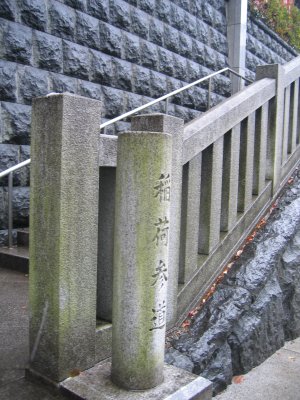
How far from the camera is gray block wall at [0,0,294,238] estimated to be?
5.15 m

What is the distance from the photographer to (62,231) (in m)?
2.30

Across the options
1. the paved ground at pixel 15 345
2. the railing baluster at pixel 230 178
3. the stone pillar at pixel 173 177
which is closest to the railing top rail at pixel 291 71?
the railing baluster at pixel 230 178

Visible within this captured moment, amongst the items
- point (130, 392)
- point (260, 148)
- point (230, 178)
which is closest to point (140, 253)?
point (130, 392)

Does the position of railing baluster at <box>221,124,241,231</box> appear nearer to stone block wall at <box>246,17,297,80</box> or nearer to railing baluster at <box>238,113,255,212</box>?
railing baluster at <box>238,113,255,212</box>

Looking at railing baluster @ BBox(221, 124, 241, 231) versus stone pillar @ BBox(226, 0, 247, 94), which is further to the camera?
stone pillar @ BBox(226, 0, 247, 94)

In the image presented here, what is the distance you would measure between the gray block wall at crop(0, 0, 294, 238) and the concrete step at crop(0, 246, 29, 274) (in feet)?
1.65

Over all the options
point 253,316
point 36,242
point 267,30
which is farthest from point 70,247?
point 267,30

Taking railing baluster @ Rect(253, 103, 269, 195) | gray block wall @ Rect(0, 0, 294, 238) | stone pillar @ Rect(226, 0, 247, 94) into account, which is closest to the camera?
railing baluster @ Rect(253, 103, 269, 195)

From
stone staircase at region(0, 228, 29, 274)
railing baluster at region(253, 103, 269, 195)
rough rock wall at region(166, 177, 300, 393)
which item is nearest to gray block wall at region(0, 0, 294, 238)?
stone staircase at region(0, 228, 29, 274)

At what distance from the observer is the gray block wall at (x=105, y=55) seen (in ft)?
16.9

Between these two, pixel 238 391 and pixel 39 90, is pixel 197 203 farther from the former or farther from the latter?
pixel 39 90

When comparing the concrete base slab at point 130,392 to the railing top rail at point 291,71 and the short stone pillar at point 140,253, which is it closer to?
the short stone pillar at point 140,253

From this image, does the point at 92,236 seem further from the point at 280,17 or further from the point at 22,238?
the point at 280,17

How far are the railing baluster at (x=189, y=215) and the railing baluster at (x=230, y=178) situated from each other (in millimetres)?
572
